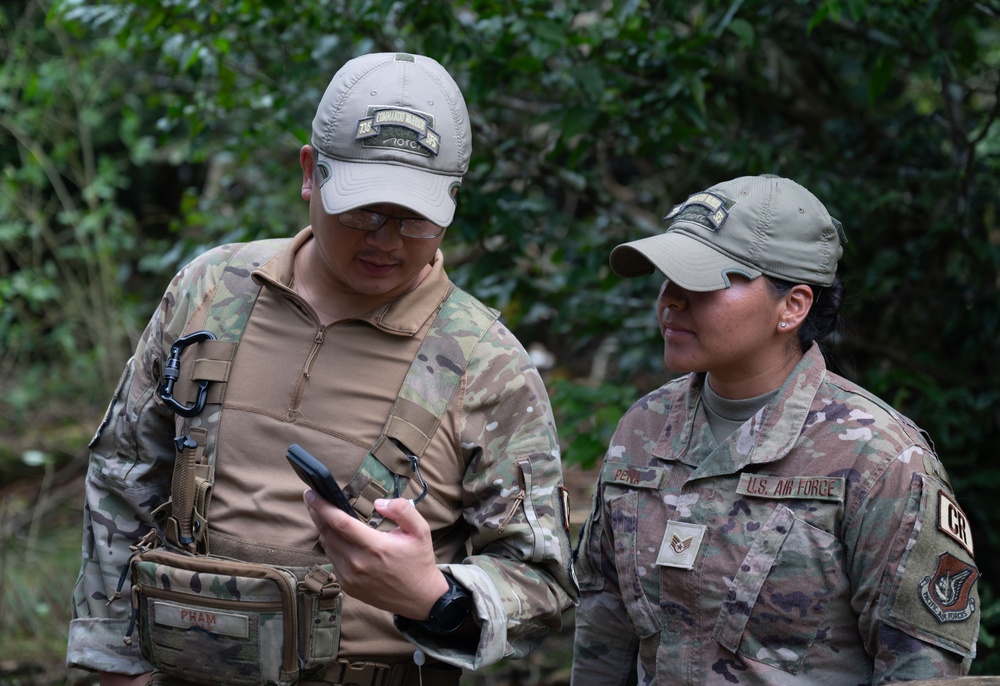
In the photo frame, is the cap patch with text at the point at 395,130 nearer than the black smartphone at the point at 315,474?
No

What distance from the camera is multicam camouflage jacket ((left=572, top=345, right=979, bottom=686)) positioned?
6.40 feet

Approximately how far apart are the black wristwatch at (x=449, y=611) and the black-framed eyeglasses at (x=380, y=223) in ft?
2.23

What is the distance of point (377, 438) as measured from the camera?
2170 millimetres

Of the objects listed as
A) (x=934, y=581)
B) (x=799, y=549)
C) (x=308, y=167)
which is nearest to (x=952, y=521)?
(x=934, y=581)

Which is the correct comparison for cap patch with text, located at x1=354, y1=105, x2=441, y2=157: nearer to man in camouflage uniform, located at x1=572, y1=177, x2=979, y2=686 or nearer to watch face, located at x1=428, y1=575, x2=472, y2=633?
man in camouflage uniform, located at x1=572, y1=177, x2=979, y2=686

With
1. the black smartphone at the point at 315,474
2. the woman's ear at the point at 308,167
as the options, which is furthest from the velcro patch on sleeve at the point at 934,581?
the woman's ear at the point at 308,167

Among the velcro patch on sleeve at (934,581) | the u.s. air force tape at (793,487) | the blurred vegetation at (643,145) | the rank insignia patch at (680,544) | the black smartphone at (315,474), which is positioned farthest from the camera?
the blurred vegetation at (643,145)

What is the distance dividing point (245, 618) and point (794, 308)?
4.25ft

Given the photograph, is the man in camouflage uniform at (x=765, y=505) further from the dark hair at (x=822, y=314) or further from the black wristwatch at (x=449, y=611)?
the black wristwatch at (x=449, y=611)

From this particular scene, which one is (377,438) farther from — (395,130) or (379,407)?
Result: (395,130)

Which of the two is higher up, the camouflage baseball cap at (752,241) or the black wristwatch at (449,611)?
the camouflage baseball cap at (752,241)

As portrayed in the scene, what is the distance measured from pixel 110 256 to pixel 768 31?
17.5ft

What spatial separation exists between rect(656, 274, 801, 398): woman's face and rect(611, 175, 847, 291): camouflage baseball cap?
0.14ft

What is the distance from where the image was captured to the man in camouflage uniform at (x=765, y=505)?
1964mm
